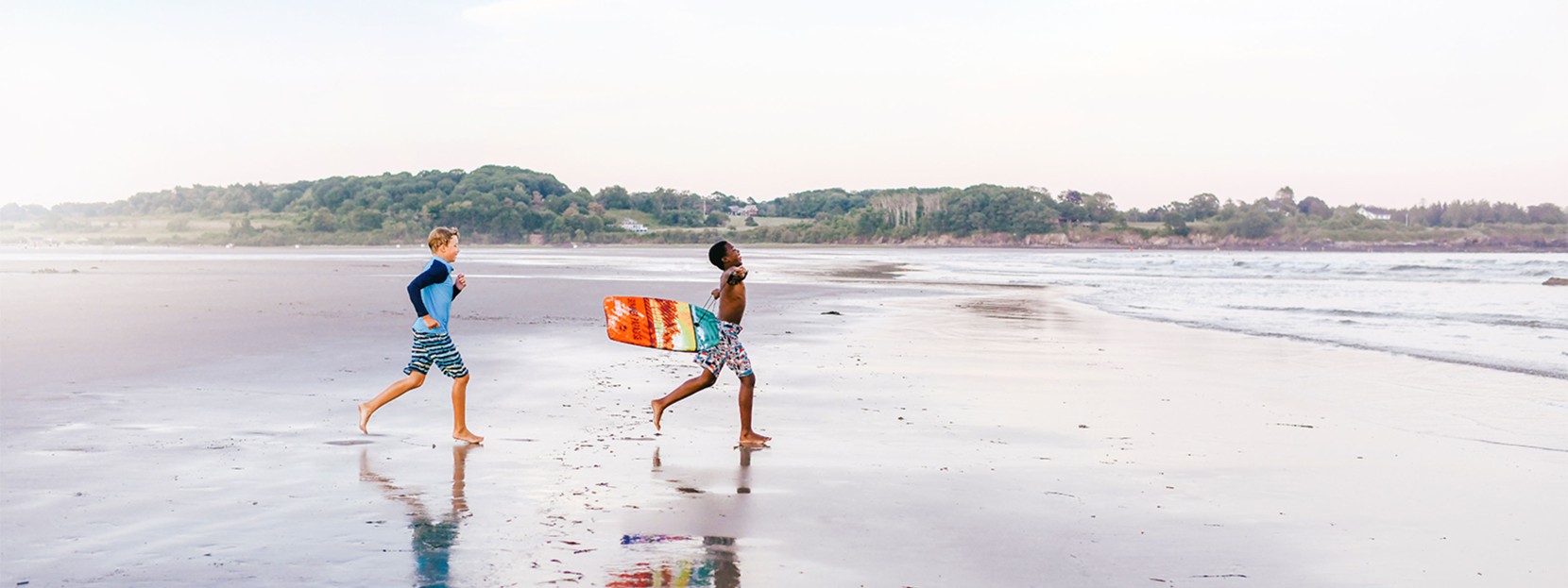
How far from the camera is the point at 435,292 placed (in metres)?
8.36

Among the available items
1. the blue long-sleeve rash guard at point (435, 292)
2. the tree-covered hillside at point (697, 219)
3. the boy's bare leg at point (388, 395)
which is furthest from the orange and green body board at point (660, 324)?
the tree-covered hillside at point (697, 219)

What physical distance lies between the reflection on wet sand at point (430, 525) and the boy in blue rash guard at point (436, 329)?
930mm

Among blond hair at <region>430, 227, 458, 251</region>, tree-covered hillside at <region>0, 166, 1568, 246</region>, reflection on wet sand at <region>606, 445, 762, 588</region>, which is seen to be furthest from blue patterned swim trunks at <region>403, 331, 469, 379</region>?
tree-covered hillside at <region>0, 166, 1568, 246</region>

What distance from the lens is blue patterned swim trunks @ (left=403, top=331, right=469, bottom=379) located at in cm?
847

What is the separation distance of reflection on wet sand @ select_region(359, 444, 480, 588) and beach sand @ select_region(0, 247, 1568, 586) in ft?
0.07

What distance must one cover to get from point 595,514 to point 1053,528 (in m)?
2.23

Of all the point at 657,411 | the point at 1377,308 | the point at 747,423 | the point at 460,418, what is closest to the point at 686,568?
the point at 747,423

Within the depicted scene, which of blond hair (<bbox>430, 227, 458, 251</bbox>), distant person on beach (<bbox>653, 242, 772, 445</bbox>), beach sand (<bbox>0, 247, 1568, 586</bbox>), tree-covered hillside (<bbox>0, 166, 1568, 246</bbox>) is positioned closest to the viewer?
beach sand (<bbox>0, 247, 1568, 586</bbox>)

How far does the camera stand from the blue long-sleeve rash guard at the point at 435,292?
826 cm

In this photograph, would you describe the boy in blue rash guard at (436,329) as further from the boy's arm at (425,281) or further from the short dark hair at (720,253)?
the short dark hair at (720,253)

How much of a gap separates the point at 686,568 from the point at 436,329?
4.02 metres

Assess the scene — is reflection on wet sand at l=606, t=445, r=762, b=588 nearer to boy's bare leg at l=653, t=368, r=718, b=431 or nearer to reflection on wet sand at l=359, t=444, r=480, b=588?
reflection on wet sand at l=359, t=444, r=480, b=588

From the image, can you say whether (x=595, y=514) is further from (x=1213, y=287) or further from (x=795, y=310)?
(x=1213, y=287)

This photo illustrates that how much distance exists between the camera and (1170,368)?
13.4 metres
